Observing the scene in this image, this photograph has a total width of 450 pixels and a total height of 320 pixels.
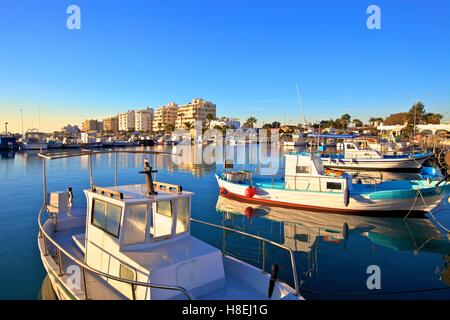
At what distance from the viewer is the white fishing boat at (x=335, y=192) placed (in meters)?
21.6

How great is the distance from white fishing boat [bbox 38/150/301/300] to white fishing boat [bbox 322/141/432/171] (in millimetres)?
43375

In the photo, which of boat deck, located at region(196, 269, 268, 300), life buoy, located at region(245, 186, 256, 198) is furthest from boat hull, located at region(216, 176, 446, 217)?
boat deck, located at region(196, 269, 268, 300)

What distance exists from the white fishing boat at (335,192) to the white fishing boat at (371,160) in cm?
2365

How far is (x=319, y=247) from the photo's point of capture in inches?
638

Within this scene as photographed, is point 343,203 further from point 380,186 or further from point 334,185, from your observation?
point 380,186

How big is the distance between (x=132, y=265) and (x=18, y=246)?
1269cm

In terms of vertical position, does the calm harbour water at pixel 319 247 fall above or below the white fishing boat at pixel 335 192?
below

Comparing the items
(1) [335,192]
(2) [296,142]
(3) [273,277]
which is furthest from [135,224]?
(2) [296,142]

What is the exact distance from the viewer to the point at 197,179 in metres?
41.0

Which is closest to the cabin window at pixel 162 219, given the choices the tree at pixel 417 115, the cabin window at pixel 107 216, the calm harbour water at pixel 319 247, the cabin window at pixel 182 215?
the cabin window at pixel 182 215

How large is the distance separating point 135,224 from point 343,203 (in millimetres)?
18858

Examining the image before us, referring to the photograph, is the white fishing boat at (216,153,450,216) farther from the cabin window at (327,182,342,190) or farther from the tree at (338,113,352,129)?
the tree at (338,113,352,129)

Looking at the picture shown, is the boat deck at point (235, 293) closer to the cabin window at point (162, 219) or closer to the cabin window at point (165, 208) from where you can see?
the cabin window at point (162, 219)
